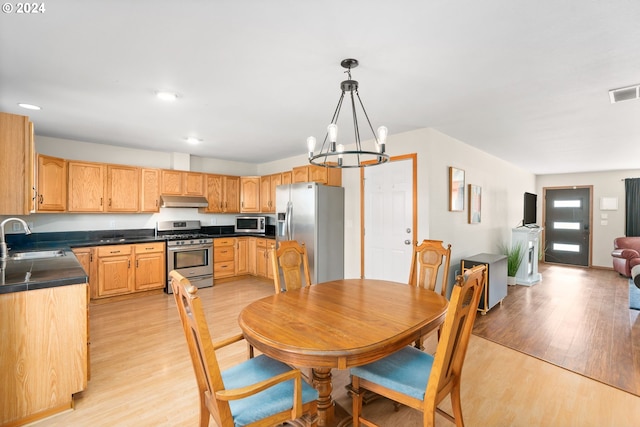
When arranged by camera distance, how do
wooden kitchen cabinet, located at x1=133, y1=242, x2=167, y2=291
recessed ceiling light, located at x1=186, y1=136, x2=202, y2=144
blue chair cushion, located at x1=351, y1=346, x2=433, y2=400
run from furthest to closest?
1. wooden kitchen cabinet, located at x1=133, y1=242, x2=167, y2=291
2. recessed ceiling light, located at x1=186, y1=136, x2=202, y2=144
3. blue chair cushion, located at x1=351, y1=346, x2=433, y2=400

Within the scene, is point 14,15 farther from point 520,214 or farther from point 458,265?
point 520,214

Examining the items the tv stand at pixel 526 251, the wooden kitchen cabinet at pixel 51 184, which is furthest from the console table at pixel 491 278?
the wooden kitchen cabinet at pixel 51 184

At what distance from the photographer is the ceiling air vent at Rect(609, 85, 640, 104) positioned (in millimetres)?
2520

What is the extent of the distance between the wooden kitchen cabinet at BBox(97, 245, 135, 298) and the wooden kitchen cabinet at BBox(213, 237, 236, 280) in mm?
1344

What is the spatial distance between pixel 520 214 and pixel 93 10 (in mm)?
8502

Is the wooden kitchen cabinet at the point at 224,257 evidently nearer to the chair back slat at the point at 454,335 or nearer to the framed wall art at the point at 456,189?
the framed wall art at the point at 456,189

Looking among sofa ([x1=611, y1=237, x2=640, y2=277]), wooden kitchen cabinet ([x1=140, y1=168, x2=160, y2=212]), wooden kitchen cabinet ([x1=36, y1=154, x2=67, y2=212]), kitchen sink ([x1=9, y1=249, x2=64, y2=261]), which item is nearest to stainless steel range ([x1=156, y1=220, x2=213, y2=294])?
wooden kitchen cabinet ([x1=140, y1=168, x2=160, y2=212])

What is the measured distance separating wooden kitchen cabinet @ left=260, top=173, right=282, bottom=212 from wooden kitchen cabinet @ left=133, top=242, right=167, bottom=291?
78.8 inches

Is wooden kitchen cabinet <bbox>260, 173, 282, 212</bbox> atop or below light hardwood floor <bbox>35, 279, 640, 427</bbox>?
atop

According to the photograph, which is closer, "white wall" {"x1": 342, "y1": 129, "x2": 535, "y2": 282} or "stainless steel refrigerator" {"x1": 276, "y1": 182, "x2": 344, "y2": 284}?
"white wall" {"x1": 342, "y1": 129, "x2": 535, "y2": 282}

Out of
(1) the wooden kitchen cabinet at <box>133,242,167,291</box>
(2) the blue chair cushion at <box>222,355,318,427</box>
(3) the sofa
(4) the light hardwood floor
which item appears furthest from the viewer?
(3) the sofa

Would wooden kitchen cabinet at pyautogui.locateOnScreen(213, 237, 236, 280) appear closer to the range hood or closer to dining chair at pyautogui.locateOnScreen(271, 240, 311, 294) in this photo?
the range hood

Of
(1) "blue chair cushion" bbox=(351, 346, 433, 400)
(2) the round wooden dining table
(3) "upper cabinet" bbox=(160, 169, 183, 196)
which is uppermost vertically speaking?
(3) "upper cabinet" bbox=(160, 169, 183, 196)

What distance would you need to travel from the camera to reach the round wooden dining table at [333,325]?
1434 mm
